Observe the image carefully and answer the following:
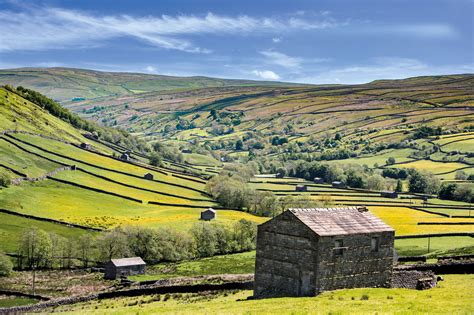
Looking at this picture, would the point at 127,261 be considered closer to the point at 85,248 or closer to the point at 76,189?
the point at 85,248

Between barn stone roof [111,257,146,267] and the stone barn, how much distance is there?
4320 cm

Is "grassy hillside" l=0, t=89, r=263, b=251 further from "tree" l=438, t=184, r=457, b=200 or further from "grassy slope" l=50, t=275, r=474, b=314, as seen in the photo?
"grassy slope" l=50, t=275, r=474, b=314

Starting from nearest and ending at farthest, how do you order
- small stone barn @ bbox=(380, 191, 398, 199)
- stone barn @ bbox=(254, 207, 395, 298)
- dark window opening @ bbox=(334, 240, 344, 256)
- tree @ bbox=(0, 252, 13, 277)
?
stone barn @ bbox=(254, 207, 395, 298), dark window opening @ bbox=(334, 240, 344, 256), tree @ bbox=(0, 252, 13, 277), small stone barn @ bbox=(380, 191, 398, 199)

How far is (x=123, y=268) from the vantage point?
86312 millimetres

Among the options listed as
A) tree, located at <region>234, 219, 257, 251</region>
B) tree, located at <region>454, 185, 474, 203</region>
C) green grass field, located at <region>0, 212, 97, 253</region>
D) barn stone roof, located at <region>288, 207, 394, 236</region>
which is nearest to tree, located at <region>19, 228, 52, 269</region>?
green grass field, located at <region>0, 212, 97, 253</region>

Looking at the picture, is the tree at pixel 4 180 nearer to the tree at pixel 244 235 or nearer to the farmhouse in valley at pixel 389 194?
the tree at pixel 244 235

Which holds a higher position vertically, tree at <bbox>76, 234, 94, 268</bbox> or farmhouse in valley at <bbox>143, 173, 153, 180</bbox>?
farmhouse in valley at <bbox>143, 173, 153, 180</bbox>

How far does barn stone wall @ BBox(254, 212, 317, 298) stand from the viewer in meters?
43.7

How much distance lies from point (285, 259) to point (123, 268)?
46.0m

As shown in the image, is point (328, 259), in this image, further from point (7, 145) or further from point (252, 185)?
point (252, 185)

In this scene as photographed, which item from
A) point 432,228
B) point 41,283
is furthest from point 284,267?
point 432,228

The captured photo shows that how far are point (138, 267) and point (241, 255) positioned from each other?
1785 cm

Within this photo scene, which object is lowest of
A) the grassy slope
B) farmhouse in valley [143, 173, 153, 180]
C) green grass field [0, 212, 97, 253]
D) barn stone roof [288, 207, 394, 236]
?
green grass field [0, 212, 97, 253]

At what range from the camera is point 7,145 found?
478 feet
